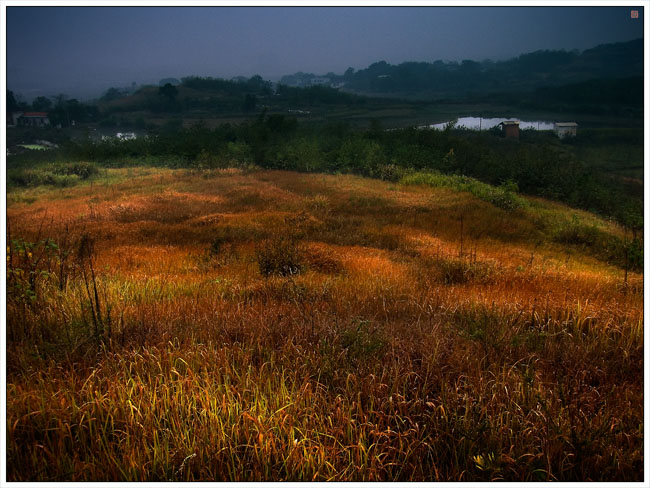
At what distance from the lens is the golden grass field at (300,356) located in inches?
83.3

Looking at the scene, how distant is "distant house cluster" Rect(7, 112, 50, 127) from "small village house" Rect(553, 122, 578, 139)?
9.91m

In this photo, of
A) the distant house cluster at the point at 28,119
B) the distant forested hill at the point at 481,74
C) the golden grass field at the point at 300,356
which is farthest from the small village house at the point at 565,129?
the distant house cluster at the point at 28,119

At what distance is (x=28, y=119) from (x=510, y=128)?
1045cm

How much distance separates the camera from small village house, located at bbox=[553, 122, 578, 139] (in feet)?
30.8

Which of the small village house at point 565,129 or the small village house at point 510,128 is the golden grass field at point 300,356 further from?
the small village house at point 510,128

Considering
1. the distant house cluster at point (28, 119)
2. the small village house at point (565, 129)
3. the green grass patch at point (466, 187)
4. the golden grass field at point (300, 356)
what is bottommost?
the golden grass field at point (300, 356)

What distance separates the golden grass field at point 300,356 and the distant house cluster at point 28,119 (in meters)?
0.94

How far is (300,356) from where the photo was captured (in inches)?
111

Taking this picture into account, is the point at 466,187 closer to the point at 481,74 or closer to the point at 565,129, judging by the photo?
the point at 481,74

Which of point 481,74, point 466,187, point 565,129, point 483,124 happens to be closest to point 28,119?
point 466,187

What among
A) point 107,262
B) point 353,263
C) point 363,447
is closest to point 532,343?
point 363,447

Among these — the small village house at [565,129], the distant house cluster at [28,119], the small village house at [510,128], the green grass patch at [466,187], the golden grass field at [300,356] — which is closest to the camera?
the golden grass field at [300,356]

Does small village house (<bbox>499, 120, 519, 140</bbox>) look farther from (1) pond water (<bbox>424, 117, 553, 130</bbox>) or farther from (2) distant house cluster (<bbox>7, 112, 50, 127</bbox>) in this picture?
(2) distant house cluster (<bbox>7, 112, 50, 127</bbox>)

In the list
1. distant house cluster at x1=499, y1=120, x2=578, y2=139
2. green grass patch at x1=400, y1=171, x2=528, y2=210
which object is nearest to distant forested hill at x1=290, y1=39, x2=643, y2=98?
distant house cluster at x1=499, y1=120, x2=578, y2=139
